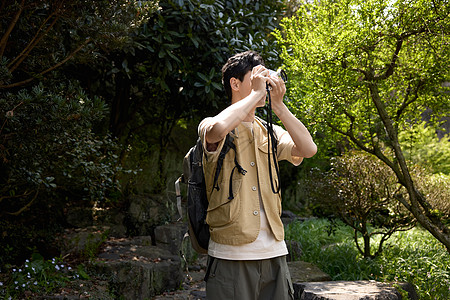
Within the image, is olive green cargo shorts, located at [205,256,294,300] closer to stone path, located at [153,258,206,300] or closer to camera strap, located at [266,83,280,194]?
camera strap, located at [266,83,280,194]

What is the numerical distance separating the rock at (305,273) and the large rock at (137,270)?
1.61 m

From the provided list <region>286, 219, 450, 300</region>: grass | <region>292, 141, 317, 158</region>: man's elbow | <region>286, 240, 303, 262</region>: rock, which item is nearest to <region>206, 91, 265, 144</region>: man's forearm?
<region>292, 141, 317, 158</region>: man's elbow

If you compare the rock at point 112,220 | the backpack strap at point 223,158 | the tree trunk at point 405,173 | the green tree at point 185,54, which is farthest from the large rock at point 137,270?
the backpack strap at point 223,158

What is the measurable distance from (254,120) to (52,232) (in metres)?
4.49

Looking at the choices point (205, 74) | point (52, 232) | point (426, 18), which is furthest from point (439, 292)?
point (52, 232)

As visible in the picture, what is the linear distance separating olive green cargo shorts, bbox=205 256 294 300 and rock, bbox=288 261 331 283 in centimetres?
276

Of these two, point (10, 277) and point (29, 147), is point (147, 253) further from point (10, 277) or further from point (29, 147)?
point (29, 147)

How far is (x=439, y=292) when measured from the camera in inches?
167

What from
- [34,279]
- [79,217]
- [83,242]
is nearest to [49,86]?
[34,279]

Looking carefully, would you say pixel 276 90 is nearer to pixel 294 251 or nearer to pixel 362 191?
pixel 362 191

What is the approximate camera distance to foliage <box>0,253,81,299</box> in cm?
387

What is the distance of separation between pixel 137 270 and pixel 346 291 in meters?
2.47

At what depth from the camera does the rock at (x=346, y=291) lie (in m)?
3.51

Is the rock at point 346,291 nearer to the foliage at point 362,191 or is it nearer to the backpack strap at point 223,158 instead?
the foliage at point 362,191
